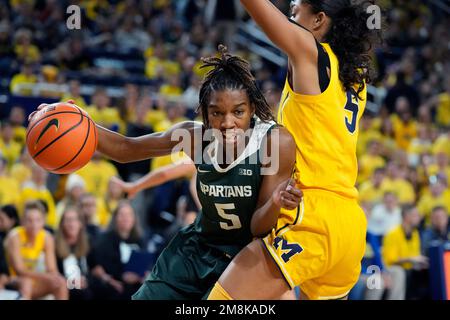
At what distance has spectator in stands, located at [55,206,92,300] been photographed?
6.30 m

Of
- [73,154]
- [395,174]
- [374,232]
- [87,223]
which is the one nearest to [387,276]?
[374,232]

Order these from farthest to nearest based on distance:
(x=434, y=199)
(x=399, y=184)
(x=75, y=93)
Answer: (x=75, y=93)
(x=399, y=184)
(x=434, y=199)

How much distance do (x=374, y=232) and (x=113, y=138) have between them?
4.64 m

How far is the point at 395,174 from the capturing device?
8633 mm

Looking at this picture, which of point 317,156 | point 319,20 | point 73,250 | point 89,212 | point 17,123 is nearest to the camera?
point 317,156

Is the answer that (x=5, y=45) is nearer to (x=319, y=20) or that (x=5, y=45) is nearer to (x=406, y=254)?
(x=406, y=254)

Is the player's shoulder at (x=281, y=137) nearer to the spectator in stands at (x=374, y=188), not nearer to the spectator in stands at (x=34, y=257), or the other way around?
the spectator in stands at (x=34, y=257)

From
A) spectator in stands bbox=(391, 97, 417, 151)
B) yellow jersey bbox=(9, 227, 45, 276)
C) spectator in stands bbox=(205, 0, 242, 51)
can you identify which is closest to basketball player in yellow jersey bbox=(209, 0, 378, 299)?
yellow jersey bbox=(9, 227, 45, 276)

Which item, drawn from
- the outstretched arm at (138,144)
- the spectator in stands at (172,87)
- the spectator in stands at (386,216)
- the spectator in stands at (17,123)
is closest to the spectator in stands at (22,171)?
the spectator in stands at (17,123)

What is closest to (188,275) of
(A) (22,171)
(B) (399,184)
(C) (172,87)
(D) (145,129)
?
(A) (22,171)

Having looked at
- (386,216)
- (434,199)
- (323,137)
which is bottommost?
(386,216)

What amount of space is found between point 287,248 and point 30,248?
376 cm

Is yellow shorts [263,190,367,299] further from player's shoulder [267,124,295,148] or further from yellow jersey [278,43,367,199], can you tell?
player's shoulder [267,124,295,148]

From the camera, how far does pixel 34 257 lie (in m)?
6.25
